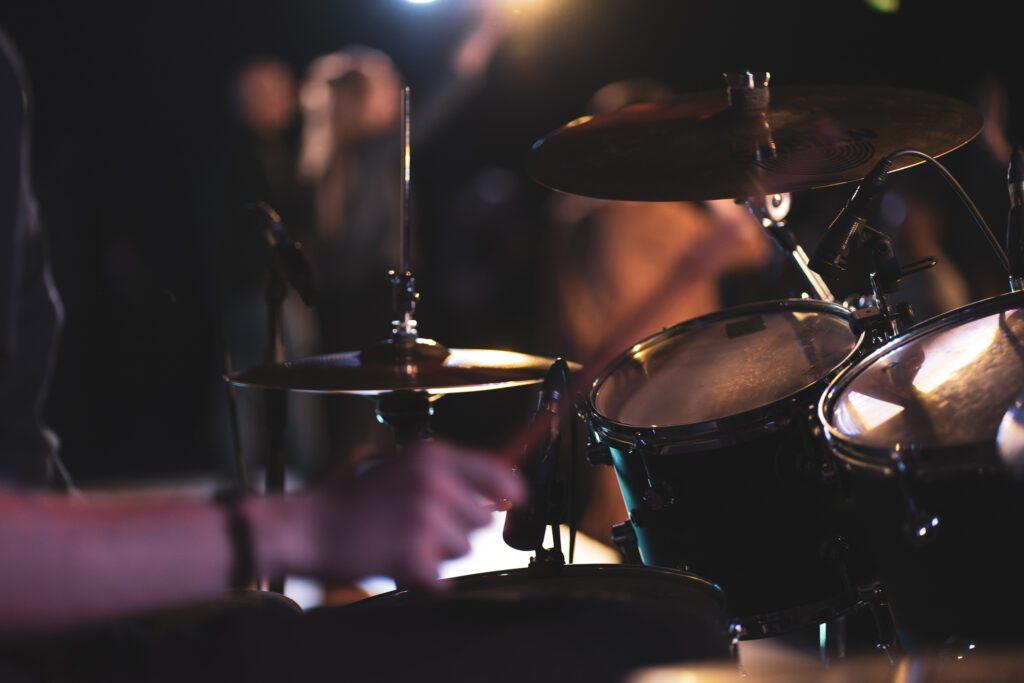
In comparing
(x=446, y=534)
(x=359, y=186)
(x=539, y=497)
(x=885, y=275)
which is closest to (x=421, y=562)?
(x=446, y=534)

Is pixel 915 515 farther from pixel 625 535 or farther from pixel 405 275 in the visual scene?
pixel 405 275

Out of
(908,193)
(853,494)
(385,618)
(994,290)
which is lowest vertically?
(385,618)

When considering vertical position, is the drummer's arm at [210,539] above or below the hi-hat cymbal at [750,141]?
below

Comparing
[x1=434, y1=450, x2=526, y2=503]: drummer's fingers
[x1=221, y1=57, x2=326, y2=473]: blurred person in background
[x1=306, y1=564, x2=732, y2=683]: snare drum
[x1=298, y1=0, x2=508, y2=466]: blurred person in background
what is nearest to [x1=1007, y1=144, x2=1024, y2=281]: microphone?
[x1=306, y1=564, x2=732, y2=683]: snare drum

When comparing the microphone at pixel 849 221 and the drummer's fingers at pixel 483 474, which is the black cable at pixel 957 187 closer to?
the microphone at pixel 849 221

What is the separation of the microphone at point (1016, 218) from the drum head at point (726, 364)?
234mm

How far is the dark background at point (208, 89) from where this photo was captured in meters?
5.67

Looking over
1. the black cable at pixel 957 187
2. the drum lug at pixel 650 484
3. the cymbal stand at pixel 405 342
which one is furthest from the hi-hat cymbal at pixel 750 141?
the drum lug at pixel 650 484

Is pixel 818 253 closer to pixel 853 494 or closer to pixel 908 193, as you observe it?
pixel 853 494

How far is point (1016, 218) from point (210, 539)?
1208mm

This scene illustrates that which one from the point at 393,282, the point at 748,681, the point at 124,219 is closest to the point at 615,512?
the point at 393,282

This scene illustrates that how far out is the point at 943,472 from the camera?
99cm

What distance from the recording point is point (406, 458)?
0.71m

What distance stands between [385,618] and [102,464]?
5.40 m
